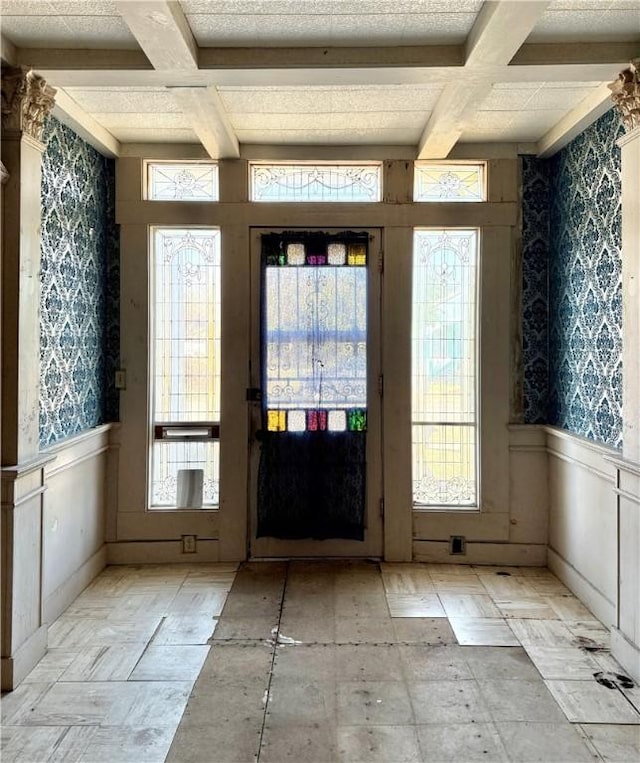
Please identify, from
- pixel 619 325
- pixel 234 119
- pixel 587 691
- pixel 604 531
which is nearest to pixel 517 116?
pixel 619 325

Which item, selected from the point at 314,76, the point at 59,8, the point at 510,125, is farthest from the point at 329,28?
the point at 510,125

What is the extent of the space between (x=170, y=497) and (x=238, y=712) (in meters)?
1.79

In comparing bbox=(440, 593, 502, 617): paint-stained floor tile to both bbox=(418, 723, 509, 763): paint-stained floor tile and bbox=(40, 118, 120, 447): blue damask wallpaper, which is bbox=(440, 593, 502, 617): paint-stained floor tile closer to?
bbox=(418, 723, 509, 763): paint-stained floor tile

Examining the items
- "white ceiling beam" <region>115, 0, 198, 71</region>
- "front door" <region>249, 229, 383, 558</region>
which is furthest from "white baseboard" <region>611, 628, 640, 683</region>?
"white ceiling beam" <region>115, 0, 198, 71</region>

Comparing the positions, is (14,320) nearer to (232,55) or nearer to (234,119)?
(232,55)

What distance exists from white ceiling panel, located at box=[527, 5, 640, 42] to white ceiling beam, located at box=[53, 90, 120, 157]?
2.24 meters

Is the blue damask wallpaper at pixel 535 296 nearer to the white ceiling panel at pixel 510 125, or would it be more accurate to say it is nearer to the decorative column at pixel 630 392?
the white ceiling panel at pixel 510 125

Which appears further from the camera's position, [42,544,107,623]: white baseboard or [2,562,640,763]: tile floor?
[42,544,107,623]: white baseboard

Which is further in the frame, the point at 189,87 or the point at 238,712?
the point at 189,87

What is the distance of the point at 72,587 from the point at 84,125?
8.36ft

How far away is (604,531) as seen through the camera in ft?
9.51

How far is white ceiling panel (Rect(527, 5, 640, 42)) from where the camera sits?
218 cm

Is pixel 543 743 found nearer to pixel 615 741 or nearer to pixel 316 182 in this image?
pixel 615 741

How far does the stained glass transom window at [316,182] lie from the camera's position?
12.1 ft
